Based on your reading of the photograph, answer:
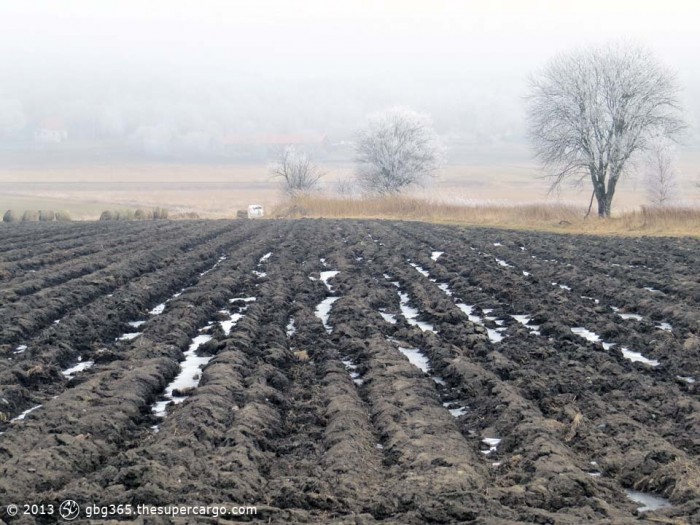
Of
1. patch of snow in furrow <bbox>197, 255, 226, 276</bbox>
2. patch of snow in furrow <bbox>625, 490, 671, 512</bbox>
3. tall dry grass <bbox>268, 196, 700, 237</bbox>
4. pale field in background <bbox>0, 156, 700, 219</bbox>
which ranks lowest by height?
patch of snow in furrow <bbox>625, 490, 671, 512</bbox>

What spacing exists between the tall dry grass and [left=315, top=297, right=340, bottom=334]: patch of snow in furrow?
19.3 m

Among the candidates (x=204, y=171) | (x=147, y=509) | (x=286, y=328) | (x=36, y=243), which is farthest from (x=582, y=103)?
(x=204, y=171)

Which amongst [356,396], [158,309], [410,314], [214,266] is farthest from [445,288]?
[356,396]

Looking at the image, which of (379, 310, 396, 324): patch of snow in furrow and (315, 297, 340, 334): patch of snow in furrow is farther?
(379, 310, 396, 324): patch of snow in furrow

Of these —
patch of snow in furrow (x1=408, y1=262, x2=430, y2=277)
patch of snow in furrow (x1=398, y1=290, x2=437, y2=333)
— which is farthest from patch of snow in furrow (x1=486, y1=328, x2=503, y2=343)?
patch of snow in furrow (x1=408, y1=262, x2=430, y2=277)

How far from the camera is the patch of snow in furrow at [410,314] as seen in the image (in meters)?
13.1

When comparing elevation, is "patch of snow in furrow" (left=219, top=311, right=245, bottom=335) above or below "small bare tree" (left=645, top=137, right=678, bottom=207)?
below

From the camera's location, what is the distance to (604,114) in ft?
153

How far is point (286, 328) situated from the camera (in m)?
12.8

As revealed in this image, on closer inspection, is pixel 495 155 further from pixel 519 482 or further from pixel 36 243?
pixel 519 482

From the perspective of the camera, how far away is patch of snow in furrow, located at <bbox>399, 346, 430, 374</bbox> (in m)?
10.5

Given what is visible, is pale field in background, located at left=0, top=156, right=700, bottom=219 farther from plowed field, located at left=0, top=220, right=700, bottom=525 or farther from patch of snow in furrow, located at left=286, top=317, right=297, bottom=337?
patch of snow in furrow, located at left=286, top=317, right=297, bottom=337

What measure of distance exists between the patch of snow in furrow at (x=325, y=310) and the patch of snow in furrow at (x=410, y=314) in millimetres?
1265

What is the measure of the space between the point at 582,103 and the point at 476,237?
20201 millimetres
